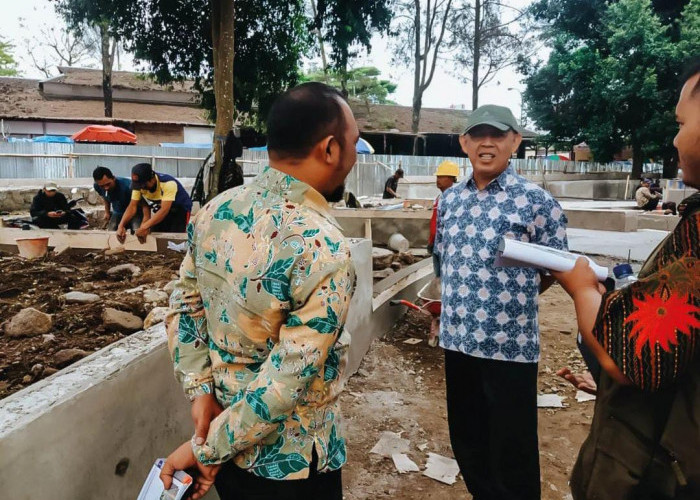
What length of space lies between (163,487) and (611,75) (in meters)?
26.2

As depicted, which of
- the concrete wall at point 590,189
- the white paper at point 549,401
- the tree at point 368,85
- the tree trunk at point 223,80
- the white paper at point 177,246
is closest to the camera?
the white paper at point 549,401

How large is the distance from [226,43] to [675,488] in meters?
8.30

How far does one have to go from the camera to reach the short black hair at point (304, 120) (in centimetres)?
120

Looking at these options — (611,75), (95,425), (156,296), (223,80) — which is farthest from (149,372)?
Result: (611,75)

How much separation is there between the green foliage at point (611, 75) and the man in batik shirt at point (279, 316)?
80.9 ft

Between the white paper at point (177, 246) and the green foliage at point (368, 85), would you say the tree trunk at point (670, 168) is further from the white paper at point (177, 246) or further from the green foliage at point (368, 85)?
the white paper at point (177, 246)

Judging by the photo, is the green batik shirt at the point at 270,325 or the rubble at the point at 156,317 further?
the rubble at the point at 156,317

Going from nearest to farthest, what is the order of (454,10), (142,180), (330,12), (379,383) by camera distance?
1. (379,383)
2. (142,180)
3. (330,12)
4. (454,10)

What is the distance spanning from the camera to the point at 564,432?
3.44m

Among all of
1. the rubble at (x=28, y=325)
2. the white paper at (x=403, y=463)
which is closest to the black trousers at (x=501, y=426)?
the white paper at (x=403, y=463)

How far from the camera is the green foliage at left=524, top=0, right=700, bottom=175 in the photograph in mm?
22469

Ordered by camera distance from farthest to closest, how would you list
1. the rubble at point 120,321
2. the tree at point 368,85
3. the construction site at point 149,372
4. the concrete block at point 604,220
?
the tree at point 368,85
the concrete block at point 604,220
the rubble at point 120,321
the construction site at point 149,372

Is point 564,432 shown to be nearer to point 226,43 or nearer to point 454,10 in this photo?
point 226,43

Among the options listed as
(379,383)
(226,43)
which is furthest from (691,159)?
(226,43)
